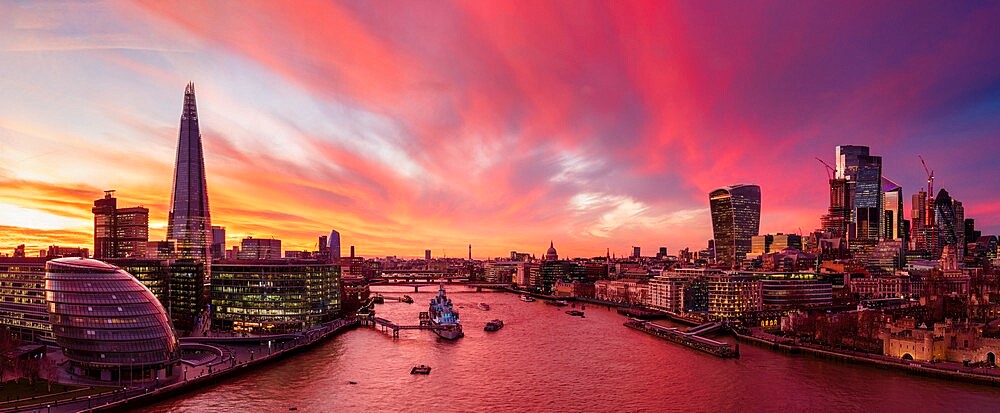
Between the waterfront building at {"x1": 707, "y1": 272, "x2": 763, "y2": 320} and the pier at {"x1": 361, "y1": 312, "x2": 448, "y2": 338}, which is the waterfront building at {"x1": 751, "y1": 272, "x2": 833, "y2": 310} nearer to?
the waterfront building at {"x1": 707, "y1": 272, "x2": 763, "y2": 320}

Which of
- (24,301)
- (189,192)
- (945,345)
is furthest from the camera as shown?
(189,192)

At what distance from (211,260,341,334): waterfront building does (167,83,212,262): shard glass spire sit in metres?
48.9

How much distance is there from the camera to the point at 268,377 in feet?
182

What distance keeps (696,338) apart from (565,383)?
26948 mm

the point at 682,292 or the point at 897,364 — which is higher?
the point at 682,292

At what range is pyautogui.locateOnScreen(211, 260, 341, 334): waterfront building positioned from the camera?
3319 inches

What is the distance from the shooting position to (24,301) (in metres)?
67.8

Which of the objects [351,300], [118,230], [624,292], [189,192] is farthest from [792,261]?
[118,230]

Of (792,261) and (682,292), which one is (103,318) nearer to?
(682,292)

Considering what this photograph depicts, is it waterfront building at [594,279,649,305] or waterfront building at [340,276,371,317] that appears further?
waterfront building at [594,279,649,305]

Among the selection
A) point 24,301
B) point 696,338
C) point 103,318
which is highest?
point 103,318

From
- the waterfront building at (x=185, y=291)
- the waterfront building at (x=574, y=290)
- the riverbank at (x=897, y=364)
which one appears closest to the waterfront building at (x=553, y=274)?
the waterfront building at (x=574, y=290)

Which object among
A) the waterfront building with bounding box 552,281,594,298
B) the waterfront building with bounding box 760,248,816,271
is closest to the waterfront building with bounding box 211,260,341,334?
the waterfront building with bounding box 552,281,594,298

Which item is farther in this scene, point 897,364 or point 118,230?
point 118,230
